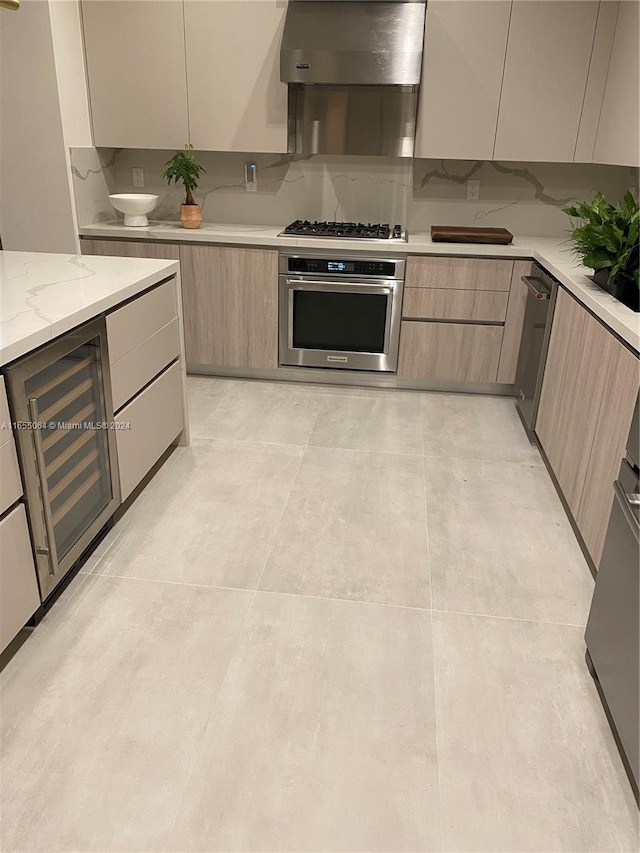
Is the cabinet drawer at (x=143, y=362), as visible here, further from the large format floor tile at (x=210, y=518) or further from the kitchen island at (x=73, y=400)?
the large format floor tile at (x=210, y=518)

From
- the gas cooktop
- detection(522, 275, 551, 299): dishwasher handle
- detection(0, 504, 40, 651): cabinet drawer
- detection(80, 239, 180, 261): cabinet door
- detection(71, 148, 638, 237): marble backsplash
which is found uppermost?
detection(71, 148, 638, 237): marble backsplash

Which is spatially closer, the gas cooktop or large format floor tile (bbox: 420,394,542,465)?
large format floor tile (bbox: 420,394,542,465)

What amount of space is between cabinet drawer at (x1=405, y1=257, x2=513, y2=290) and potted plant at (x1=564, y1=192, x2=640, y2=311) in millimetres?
1085

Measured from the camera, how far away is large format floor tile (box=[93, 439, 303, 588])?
2.12m

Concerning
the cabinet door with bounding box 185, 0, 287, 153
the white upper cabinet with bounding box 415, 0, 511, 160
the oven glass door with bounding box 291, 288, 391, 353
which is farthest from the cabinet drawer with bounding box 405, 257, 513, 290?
the cabinet door with bounding box 185, 0, 287, 153

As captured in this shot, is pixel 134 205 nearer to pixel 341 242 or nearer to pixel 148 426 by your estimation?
pixel 341 242

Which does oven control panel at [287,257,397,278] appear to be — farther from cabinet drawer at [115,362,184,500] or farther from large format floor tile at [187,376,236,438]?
cabinet drawer at [115,362,184,500]

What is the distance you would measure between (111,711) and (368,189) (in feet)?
10.7

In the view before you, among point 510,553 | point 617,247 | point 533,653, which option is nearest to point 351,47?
point 617,247

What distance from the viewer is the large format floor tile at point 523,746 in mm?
1340

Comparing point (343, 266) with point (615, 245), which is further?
point (343, 266)

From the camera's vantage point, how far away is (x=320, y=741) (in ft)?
5.00

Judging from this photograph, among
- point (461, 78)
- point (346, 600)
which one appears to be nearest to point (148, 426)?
point (346, 600)

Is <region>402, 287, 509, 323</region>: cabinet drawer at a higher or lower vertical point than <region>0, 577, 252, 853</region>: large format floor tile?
higher
